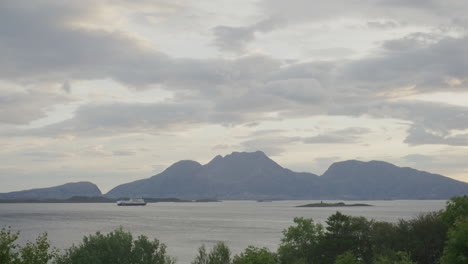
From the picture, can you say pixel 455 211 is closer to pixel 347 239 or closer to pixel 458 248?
pixel 347 239

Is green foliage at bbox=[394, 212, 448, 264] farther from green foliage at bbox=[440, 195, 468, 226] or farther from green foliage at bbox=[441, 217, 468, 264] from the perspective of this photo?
green foliage at bbox=[441, 217, 468, 264]

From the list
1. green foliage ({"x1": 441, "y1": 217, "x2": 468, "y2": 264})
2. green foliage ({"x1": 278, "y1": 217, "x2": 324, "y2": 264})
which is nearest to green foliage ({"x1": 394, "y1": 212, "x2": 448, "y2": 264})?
green foliage ({"x1": 278, "y1": 217, "x2": 324, "y2": 264})

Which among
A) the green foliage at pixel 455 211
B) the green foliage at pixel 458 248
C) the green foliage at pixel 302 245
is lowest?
the green foliage at pixel 302 245

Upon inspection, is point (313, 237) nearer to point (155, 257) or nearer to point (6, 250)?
point (155, 257)

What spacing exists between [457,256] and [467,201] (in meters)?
26.7

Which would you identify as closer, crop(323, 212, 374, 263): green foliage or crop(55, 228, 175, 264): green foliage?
crop(55, 228, 175, 264): green foliage

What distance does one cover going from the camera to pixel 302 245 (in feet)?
262

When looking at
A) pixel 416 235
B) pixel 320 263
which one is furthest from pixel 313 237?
pixel 416 235

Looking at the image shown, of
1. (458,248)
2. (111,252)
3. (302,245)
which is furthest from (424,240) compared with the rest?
(111,252)

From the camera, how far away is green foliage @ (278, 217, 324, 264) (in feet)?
250

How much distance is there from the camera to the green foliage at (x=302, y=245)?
76312mm

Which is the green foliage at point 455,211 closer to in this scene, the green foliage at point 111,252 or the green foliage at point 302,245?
the green foliage at point 302,245

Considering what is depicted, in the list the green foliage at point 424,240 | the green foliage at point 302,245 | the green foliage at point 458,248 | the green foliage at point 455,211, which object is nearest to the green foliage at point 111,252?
the green foliage at point 302,245

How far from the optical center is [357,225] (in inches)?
3034
